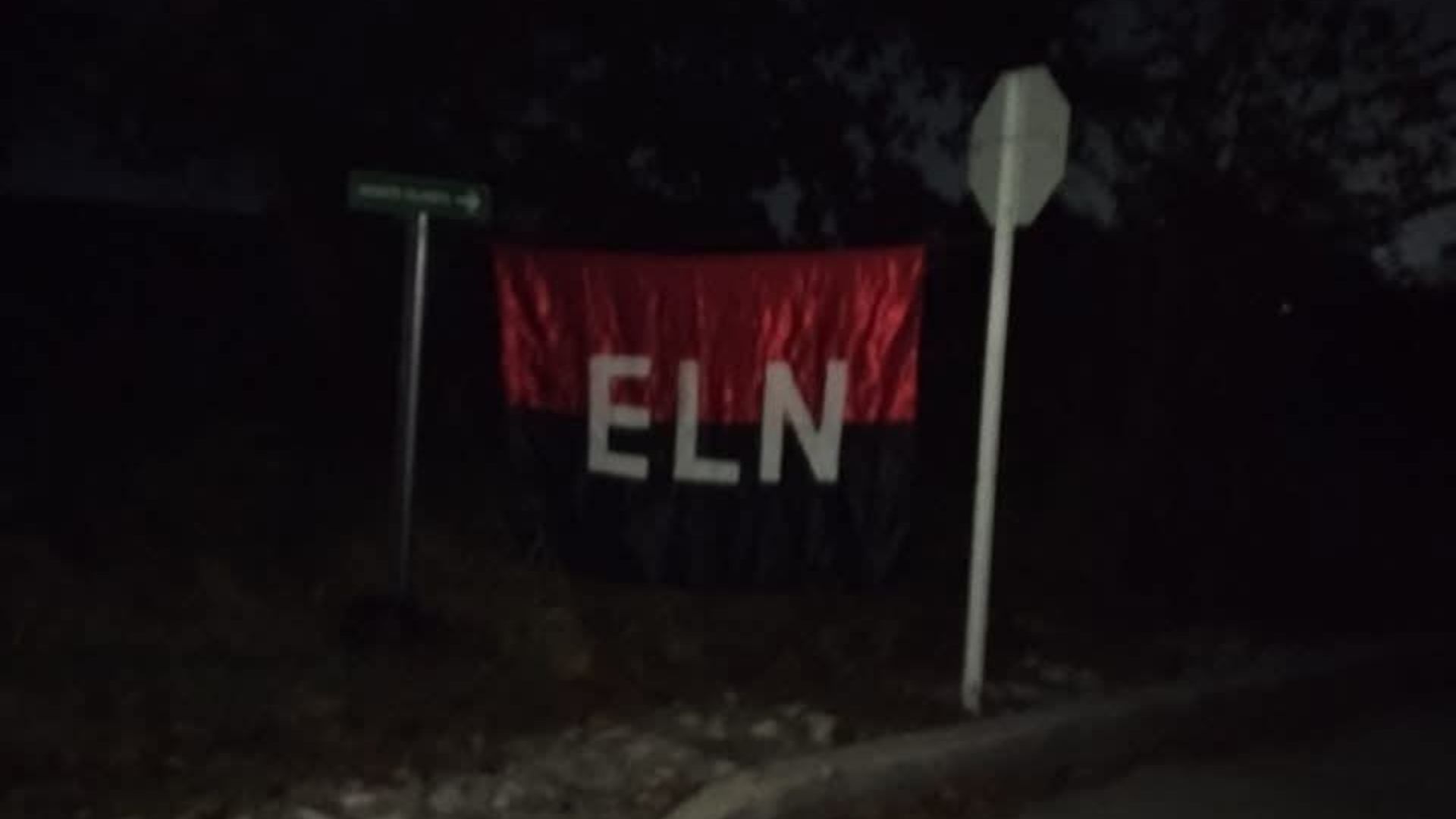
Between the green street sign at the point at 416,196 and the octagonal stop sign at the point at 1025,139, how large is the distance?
86.3 inches

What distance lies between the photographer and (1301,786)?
23.5 feet

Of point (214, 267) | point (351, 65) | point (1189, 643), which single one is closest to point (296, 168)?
point (351, 65)

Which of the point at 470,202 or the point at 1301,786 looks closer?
the point at 1301,786

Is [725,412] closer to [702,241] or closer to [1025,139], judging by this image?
[1025,139]

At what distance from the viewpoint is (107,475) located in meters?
8.88

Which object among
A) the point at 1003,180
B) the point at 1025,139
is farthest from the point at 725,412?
the point at 1025,139

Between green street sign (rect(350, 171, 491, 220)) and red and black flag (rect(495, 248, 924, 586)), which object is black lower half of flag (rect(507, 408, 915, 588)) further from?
green street sign (rect(350, 171, 491, 220))

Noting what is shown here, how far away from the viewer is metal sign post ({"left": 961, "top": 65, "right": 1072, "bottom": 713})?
7230 mm

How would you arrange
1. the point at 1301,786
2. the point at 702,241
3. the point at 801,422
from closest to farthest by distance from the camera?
the point at 1301,786
the point at 801,422
the point at 702,241

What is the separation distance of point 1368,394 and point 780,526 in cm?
937

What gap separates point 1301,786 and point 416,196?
4.46 m

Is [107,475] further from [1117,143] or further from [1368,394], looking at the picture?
[1368,394]

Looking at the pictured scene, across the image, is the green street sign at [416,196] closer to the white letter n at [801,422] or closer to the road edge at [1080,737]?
the white letter n at [801,422]

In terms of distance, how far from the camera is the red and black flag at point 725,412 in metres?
8.48
